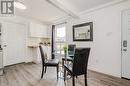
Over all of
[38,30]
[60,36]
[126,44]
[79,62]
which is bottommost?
[79,62]

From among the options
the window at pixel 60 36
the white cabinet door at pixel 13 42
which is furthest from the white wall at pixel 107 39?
the white cabinet door at pixel 13 42

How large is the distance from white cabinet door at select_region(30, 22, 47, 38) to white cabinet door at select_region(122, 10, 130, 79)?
4.09 meters

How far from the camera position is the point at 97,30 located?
148 inches

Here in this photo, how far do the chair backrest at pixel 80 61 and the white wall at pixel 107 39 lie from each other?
1.44 meters

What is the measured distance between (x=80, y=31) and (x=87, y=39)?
1.70 feet

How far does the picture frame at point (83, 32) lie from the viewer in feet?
13.1

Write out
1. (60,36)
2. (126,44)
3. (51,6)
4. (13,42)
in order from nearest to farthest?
1. (126,44)
2. (51,6)
3. (13,42)
4. (60,36)

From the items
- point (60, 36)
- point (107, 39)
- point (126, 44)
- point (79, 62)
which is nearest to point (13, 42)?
point (60, 36)

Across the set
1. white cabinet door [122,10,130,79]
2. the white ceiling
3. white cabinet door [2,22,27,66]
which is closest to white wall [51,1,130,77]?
white cabinet door [122,10,130,79]

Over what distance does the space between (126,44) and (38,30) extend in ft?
13.9

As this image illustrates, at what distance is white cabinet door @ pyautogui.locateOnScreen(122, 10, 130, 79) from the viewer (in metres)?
2.93

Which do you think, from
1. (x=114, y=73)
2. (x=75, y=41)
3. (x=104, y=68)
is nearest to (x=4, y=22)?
(x=75, y=41)

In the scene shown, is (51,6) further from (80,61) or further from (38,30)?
(80,61)

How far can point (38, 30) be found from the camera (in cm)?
558
